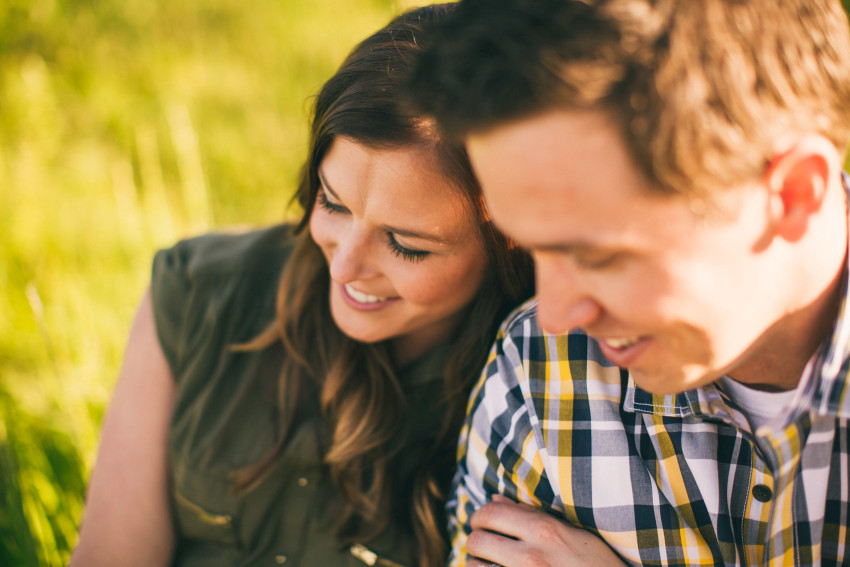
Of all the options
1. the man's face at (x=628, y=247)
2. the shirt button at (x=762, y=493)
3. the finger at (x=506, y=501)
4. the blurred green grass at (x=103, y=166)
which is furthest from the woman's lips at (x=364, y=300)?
the shirt button at (x=762, y=493)

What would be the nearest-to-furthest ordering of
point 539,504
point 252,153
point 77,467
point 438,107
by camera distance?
point 438,107
point 539,504
point 77,467
point 252,153

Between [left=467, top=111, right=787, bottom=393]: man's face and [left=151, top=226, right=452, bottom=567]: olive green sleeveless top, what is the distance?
892 mm

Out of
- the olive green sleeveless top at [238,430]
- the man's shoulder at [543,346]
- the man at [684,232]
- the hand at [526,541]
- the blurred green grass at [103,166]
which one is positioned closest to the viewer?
the man at [684,232]

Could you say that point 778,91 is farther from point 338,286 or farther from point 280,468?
point 280,468

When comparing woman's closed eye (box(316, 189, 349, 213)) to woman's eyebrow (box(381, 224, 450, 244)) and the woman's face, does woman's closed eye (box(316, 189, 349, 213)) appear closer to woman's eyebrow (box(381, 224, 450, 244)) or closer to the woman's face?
the woman's face

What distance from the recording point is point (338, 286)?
1842 millimetres

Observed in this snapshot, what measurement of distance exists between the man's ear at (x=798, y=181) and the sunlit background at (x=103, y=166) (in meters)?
1.52

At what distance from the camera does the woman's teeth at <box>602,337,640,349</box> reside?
1.18m

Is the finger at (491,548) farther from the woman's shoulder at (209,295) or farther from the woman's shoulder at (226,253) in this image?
the woman's shoulder at (226,253)

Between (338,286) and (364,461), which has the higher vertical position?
(338,286)

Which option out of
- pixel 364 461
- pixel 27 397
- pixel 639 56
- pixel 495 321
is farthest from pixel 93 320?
pixel 639 56

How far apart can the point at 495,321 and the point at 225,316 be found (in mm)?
846

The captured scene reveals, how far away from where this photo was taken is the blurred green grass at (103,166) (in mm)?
2521

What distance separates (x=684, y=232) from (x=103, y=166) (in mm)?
3576
